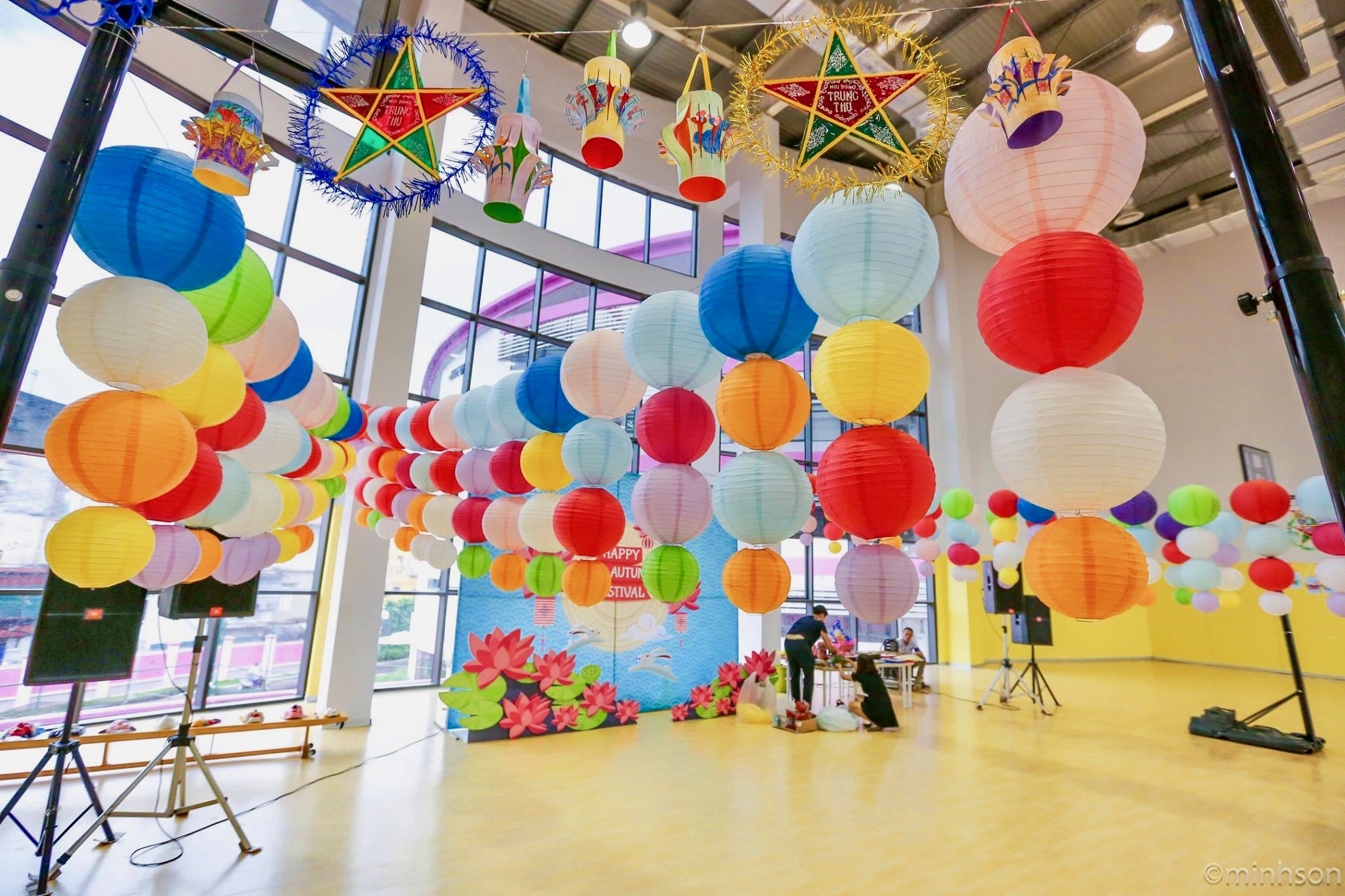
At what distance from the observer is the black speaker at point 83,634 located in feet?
10.9

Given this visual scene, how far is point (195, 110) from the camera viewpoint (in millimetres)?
6141

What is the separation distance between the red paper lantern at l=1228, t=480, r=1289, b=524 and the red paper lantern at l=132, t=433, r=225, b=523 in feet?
22.4

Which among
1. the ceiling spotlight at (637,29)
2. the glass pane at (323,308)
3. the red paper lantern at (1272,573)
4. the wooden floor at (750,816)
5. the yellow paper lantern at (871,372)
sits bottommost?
the wooden floor at (750,816)

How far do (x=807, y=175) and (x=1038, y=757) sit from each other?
5.59m

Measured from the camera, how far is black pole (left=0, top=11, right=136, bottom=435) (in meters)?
1.38

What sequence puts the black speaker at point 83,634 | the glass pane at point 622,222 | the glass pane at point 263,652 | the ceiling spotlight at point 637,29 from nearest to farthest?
the black speaker at point 83,634, the ceiling spotlight at point 637,29, the glass pane at point 263,652, the glass pane at point 622,222

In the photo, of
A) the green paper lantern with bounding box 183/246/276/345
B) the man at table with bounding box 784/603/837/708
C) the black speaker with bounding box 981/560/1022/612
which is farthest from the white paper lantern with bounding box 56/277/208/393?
the black speaker with bounding box 981/560/1022/612

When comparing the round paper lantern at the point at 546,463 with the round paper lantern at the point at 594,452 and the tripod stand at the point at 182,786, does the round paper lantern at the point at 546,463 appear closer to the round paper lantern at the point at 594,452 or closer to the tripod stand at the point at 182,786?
the round paper lantern at the point at 594,452

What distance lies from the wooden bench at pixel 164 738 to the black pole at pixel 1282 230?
5185 mm

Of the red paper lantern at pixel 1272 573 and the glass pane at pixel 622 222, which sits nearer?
the red paper lantern at pixel 1272 573

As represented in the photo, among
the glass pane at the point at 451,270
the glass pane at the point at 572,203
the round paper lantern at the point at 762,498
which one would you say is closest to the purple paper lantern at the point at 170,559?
the round paper lantern at the point at 762,498

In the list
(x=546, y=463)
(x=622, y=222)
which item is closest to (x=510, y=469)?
(x=546, y=463)

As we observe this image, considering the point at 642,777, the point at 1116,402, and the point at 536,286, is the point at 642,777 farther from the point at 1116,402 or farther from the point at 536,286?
the point at 536,286

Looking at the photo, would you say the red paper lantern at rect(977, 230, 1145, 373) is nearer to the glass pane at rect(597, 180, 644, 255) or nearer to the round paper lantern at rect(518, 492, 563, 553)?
the round paper lantern at rect(518, 492, 563, 553)
